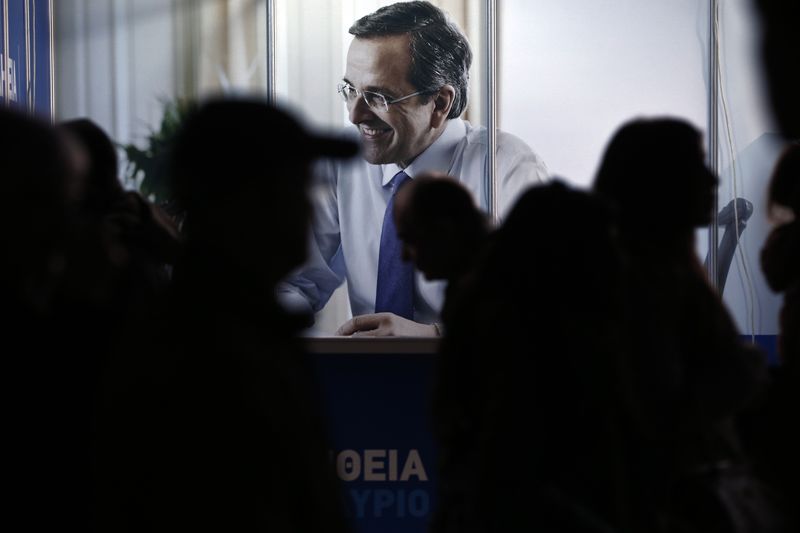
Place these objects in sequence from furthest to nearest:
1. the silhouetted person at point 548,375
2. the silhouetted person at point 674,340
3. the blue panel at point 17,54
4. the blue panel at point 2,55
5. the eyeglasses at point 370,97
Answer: the eyeglasses at point 370,97, the blue panel at point 17,54, the blue panel at point 2,55, the silhouetted person at point 674,340, the silhouetted person at point 548,375

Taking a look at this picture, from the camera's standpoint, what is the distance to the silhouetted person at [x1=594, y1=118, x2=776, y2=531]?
1.90 m

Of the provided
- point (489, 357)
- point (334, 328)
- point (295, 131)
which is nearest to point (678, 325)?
point (489, 357)

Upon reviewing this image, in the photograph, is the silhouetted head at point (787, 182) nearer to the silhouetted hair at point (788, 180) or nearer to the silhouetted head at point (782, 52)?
the silhouetted hair at point (788, 180)

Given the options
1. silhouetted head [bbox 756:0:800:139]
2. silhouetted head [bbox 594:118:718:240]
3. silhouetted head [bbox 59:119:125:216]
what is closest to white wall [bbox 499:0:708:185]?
silhouetted head [bbox 59:119:125:216]

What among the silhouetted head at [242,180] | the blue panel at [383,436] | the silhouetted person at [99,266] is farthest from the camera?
the blue panel at [383,436]

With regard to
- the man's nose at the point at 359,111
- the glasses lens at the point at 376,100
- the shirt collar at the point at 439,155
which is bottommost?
the shirt collar at the point at 439,155

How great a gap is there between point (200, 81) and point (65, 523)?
449 cm

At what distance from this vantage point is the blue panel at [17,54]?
5094 mm

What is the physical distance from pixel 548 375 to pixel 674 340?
0.34 metres

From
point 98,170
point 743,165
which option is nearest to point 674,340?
point 98,170

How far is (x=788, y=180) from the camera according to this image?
2.67 m

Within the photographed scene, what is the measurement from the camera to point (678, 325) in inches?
78.9

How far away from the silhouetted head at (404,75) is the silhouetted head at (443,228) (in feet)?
10.1

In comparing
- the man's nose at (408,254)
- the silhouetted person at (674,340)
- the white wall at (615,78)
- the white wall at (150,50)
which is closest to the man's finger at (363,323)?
the white wall at (615,78)
